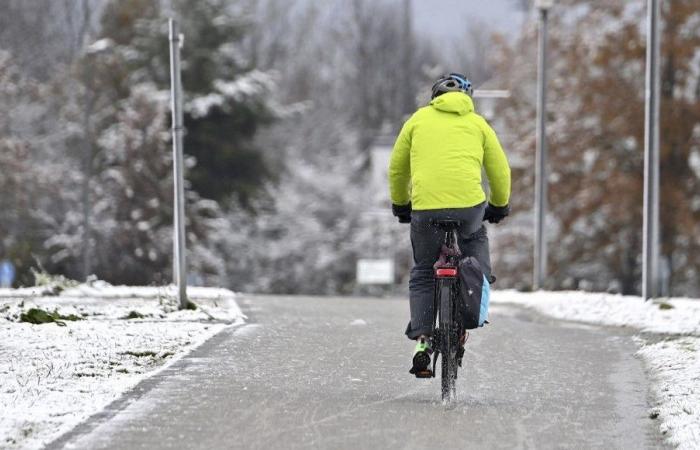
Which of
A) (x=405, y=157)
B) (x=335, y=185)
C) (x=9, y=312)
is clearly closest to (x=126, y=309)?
(x=9, y=312)

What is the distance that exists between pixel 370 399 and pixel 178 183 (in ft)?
25.5

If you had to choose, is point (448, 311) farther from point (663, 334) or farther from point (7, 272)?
point (7, 272)

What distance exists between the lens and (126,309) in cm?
1524

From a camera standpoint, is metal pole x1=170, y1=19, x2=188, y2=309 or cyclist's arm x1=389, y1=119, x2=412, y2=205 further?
metal pole x1=170, y1=19, x2=188, y2=309

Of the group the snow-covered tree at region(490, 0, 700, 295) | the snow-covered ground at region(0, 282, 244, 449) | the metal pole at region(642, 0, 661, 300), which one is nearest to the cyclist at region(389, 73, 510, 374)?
the snow-covered ground at region(0, 282, 244, 449)

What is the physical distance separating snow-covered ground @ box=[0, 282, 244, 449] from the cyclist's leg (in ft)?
5.94

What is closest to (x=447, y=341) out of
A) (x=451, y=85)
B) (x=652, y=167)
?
(x=451, y=85)

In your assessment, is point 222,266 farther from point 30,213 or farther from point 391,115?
point 391,115

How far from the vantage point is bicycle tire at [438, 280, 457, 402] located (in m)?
8.85

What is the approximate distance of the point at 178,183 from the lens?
54.0ft

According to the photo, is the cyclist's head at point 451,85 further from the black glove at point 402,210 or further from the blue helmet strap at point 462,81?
the black glove at point 402,210

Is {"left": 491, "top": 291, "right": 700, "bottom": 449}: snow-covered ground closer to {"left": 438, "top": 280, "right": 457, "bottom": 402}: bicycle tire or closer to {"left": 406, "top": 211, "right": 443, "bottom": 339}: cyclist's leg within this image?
{"left": 438, "top": 280, "right": 457, "bottom": 402}: bicycle tire

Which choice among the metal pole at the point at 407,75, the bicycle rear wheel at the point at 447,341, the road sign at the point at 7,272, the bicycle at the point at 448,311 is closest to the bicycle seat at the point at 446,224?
the bicycle at the point at 448,311

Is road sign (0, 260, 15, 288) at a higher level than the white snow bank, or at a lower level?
lower
